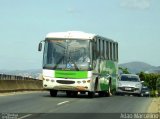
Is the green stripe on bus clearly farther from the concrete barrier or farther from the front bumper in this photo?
the front bumper

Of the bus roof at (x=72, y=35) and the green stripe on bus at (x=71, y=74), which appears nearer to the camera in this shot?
the green stripe on bus at (x=71, y=74)

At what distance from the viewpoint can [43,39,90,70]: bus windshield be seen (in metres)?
28.4

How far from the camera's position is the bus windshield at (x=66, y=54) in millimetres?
28406

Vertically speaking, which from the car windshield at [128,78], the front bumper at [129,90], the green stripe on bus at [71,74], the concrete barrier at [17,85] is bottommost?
the front bumper at [129,90]

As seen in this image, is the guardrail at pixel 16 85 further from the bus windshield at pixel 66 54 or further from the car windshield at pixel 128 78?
the car windshield at pixel 128 78

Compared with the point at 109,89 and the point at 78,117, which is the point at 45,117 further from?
the point at 109,89

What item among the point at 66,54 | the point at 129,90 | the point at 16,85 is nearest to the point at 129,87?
the point at 129,90

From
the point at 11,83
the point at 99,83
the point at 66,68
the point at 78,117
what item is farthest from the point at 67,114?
the point at 11,83

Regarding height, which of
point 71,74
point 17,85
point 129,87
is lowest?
point 129,87

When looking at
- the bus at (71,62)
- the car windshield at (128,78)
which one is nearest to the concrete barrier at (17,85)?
the bus at (71,62)

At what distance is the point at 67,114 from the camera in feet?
59.1

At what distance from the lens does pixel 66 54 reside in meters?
28.7

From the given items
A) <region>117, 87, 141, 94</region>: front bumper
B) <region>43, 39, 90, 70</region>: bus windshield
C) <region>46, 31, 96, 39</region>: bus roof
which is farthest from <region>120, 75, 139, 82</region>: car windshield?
<region>43, 39, 90, 70</region>: bus windshield

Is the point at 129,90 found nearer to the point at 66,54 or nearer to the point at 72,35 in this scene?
the point at 72,35
